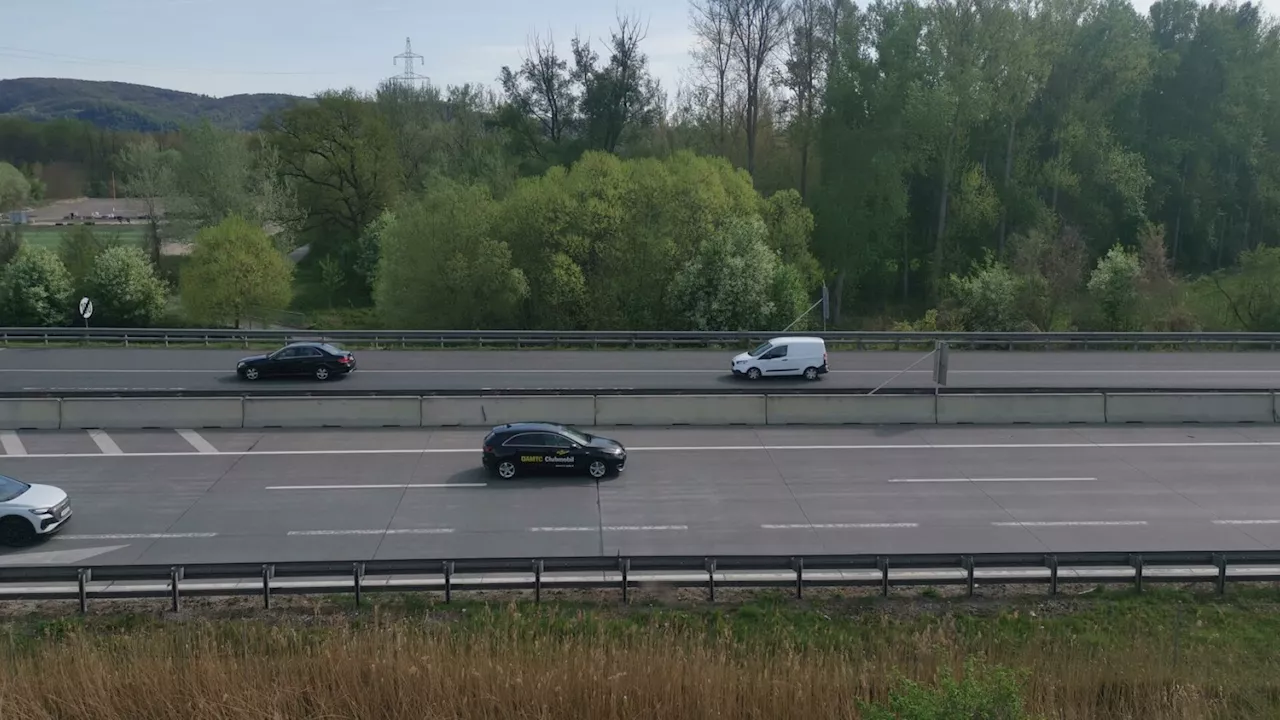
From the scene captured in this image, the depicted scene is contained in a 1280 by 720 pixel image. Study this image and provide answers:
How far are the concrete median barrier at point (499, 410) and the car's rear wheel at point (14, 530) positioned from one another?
8.76m

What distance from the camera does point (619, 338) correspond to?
34.3 m

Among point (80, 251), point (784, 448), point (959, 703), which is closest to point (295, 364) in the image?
point (784, 448)

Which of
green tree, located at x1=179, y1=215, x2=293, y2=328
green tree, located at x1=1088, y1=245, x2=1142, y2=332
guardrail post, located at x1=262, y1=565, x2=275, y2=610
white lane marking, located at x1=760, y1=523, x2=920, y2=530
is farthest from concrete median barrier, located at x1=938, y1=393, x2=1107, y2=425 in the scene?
green tree, located at x1=179, y1=215, x2=293, y2=328

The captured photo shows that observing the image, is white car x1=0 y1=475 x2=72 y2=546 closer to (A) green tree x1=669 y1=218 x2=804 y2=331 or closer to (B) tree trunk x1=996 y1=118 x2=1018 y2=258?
(A) green tree x1=669 y1=218 x2=804 y2=331

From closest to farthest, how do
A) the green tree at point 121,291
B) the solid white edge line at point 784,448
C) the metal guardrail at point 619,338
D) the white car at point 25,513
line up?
the white car at point 25,513 < the solid white edge line at point 784,448 < the metal guardrail at point 619,338 < the green tree at point 121,291

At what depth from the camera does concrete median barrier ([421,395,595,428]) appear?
22.1 metres

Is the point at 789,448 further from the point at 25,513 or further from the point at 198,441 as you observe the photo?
the point at 25,513

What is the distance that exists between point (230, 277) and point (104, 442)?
24.7m

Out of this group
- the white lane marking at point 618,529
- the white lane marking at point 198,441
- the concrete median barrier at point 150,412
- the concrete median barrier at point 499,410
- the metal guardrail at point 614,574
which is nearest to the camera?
the metal guardrail at point 614,574

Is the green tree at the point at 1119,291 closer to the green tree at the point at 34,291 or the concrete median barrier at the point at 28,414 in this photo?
the concrete median barrier at the point at 28,414

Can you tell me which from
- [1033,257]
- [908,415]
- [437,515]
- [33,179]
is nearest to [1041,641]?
[437,515]

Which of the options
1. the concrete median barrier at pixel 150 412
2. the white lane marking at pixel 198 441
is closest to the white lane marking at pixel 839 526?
the white lane marking at pixel 198 441

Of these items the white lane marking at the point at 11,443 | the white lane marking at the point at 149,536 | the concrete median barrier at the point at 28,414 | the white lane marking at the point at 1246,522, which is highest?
the concrete median barrier at the point at 28,414

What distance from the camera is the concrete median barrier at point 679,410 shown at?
2233cm
